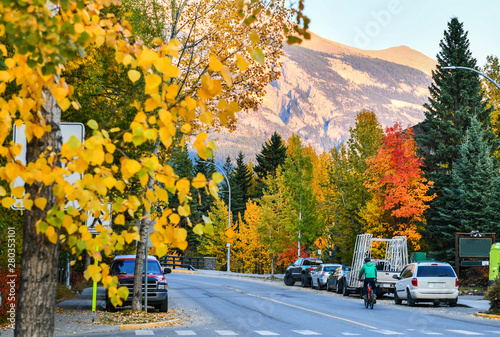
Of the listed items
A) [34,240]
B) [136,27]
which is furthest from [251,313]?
[34,240]

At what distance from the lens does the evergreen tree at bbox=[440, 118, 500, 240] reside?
37812 mm

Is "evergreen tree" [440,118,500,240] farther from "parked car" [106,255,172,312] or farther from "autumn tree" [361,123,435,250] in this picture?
"parked car" [106,255,172,312]

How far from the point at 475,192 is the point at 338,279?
36.6ft

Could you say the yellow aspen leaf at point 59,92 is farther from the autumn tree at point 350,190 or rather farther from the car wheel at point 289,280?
the autumn tree at point 350,190

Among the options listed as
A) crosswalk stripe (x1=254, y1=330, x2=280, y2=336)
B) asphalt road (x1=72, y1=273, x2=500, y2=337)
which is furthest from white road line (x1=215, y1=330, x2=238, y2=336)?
crosswalk stripe (x1=254, y1=330, x2=280, y2=336)

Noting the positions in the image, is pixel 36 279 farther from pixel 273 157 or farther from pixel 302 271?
pixel 273 157

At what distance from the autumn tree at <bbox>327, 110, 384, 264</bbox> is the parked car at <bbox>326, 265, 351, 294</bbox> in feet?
29.6

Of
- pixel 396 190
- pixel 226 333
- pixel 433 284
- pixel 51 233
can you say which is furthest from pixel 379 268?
pixel 51 233

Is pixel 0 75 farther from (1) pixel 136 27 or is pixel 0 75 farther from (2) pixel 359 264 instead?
(2) pixel 359 264

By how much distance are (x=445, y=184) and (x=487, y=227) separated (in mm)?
9563

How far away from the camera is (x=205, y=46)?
20.3 metres

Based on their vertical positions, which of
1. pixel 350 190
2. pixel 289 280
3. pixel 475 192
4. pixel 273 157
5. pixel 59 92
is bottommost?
pixel 289 280

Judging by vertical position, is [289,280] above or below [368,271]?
below

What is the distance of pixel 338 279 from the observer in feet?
110
